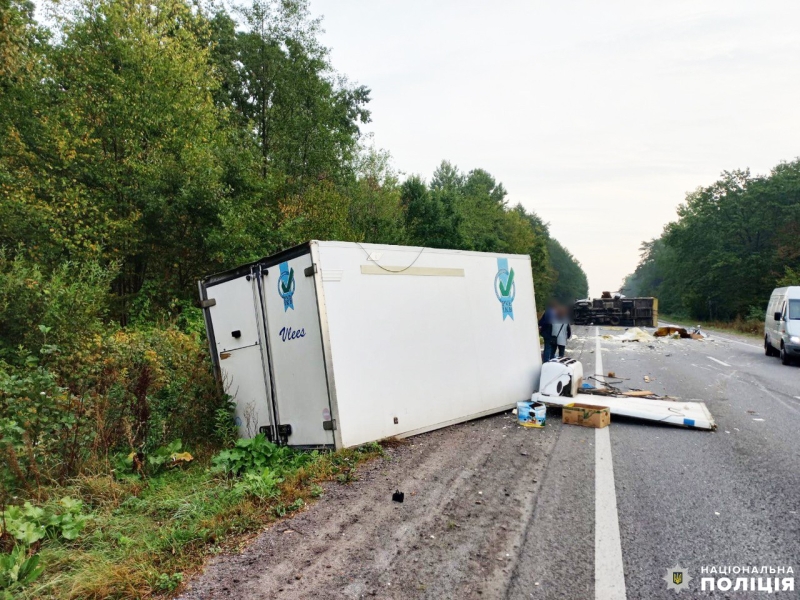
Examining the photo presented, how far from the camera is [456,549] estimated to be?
3178 millimetres

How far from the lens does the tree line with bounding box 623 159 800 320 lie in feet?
138

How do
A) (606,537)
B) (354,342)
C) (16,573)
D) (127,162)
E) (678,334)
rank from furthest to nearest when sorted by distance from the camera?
1. (678,334)
2. (127,162)
3. (354,342)
4. (606,537)
5. (16,573)

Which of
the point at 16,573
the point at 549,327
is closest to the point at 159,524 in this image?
the point at 16,573

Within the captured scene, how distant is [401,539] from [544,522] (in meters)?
1.07

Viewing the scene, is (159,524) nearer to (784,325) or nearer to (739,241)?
(784,325)

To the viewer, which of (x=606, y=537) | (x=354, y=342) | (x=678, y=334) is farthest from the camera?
(x=678, y=334)

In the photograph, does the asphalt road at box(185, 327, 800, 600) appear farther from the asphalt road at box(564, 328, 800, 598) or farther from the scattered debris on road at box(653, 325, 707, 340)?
the scattered debris on road at box(653, 325, 707, 340)

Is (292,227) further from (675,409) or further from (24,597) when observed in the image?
(24,597)

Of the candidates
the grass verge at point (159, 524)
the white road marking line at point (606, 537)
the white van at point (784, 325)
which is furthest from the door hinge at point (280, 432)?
the white van at point (784, 325)

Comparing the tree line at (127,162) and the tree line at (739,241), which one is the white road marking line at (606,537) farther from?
the tree line at (739,241)

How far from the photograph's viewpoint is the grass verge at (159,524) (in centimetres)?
290

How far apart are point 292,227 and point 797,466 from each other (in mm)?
13621

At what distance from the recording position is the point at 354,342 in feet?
18.4

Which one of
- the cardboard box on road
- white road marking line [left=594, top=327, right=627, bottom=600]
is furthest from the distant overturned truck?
white road marking line [left=594, top=327, right=627, bottom=600]
